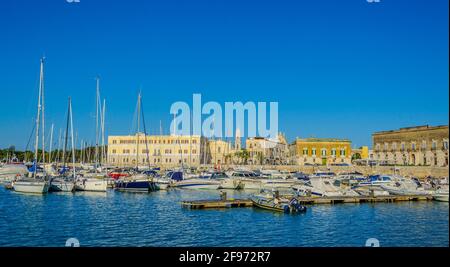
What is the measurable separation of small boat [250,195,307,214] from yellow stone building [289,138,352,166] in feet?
67.2

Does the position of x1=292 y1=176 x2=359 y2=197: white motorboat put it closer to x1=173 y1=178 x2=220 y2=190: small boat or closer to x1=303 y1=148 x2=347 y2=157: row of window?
x1=173 y1=178 x2=220 y2=190: small boat

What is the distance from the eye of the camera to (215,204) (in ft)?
52.5

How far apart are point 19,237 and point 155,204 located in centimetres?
741

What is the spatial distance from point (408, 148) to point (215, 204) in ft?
60.9

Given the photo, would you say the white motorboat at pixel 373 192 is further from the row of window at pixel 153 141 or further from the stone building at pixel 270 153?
the row of window at pixel 153 141

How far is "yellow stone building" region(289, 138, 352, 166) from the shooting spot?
36000mm

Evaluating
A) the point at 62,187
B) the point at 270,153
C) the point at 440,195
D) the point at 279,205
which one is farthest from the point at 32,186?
the point at 270,153

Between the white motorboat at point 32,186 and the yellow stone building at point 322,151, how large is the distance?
21.9m

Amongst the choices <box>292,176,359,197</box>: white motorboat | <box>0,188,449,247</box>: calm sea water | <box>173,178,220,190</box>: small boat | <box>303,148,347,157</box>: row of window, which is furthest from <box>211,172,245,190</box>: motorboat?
<box>303,148,347,157</box>: row of window

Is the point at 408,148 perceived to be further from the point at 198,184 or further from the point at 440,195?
the point at 198,184

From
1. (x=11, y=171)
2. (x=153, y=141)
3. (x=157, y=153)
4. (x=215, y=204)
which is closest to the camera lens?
(x=215, y=204)
